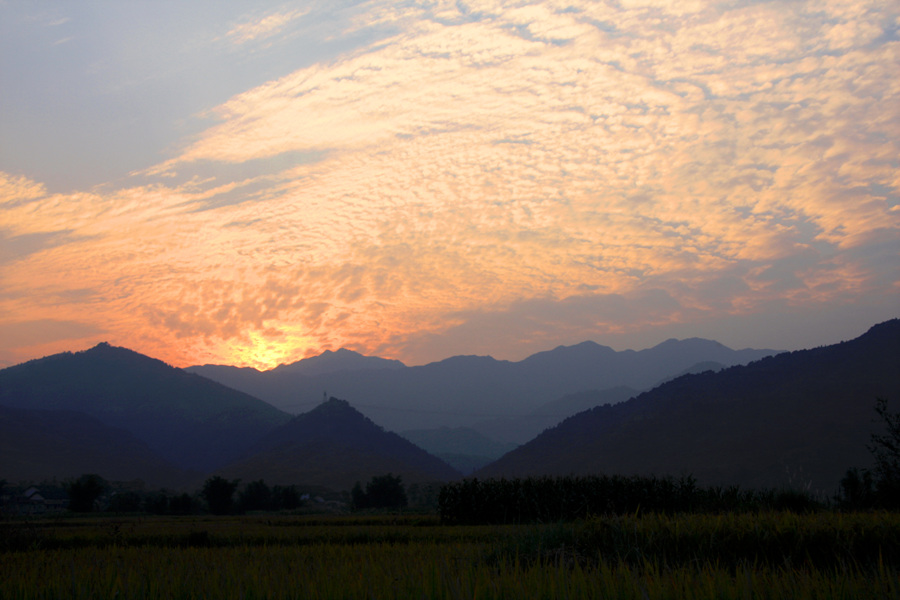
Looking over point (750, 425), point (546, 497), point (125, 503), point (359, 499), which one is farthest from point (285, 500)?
point (750, 425)

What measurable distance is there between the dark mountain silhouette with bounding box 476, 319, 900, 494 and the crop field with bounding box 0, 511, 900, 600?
94.4 meters

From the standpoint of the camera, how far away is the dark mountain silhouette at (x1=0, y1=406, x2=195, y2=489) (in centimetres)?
12930

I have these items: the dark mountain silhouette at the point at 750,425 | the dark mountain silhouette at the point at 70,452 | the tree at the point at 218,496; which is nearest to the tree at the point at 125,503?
the tree at the point at 218,496

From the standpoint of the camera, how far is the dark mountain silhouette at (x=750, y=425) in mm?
102500

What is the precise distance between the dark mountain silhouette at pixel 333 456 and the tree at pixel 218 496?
54.3 meters

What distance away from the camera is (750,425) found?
382ft

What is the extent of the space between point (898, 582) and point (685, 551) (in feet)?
15.6

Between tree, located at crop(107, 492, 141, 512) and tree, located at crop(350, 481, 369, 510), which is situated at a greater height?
tree, located at crop(107, 492, 141, 512)

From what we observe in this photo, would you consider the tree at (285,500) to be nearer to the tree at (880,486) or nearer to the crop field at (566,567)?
the crop field at (566,567)

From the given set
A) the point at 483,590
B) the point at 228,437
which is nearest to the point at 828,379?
the point at 483,590

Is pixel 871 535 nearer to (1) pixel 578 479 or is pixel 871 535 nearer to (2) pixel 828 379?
(1) pixel 578 479

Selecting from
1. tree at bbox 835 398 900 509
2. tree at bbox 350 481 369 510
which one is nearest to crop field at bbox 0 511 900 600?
tree at bbox 835 398 900 509

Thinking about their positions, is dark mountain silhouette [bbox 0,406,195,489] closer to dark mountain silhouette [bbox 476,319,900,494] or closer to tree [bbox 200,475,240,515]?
tree [bbox 200,475,240,515]

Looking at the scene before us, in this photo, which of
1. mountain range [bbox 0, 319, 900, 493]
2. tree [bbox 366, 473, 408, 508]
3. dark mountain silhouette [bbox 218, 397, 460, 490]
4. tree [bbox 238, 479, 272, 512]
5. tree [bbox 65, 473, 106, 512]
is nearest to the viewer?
tree [bbox 65, 473, 106, 512]
